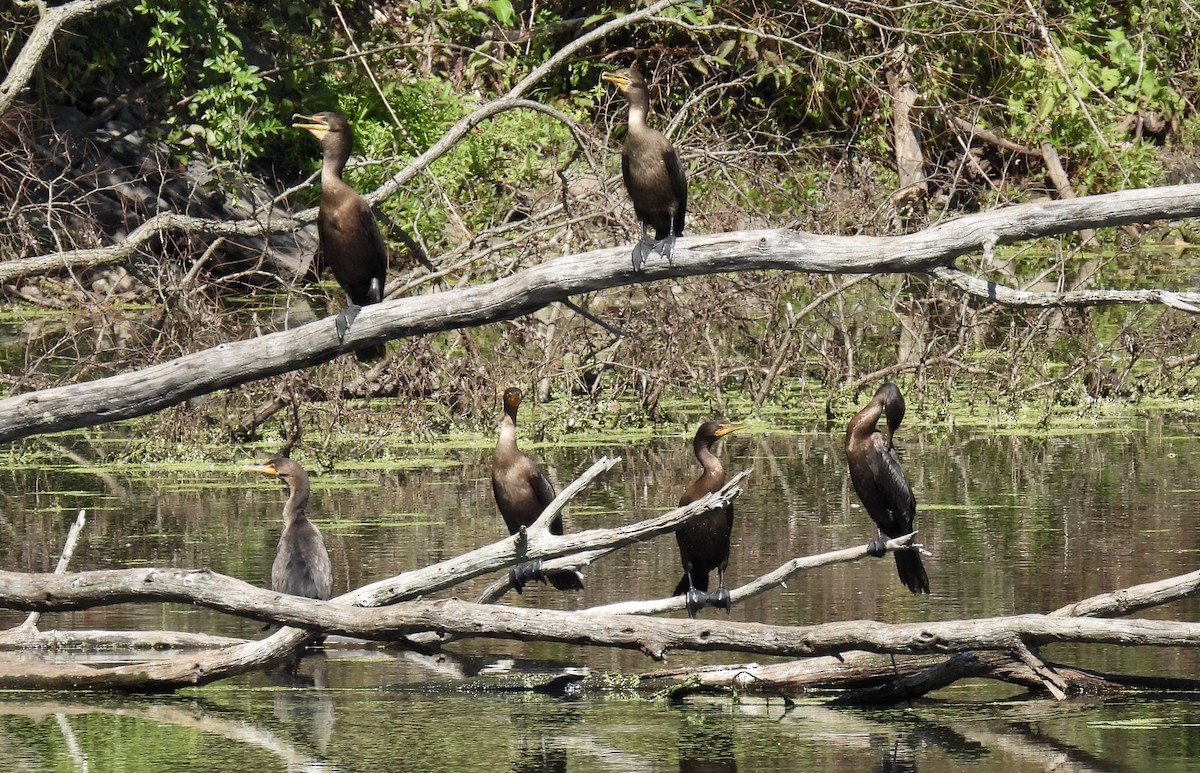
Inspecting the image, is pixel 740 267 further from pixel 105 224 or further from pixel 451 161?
pixel 105 224

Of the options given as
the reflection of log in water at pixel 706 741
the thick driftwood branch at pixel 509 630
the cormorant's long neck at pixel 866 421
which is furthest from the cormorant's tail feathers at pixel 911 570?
the reflection of log in water at pixel 706 741

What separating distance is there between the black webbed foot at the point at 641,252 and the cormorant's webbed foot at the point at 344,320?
3.23 ft

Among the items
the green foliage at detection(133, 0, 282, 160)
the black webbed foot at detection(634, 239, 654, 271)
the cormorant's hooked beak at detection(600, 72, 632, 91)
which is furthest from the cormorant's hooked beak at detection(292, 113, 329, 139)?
the green foliage at detection(133, 0, 282, 160)

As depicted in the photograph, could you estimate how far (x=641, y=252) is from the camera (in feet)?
19.2

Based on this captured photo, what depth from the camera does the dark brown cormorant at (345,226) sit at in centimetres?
702

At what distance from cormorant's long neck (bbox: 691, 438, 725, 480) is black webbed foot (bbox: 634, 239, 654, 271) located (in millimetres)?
862

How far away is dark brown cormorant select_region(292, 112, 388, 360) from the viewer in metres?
7.02

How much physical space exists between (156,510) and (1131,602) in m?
5.06

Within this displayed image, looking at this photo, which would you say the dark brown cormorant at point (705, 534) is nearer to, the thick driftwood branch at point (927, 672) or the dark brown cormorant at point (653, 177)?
the thick driftwood branch at point (927, 672)

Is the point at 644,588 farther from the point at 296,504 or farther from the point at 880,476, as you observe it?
the point at 296,504

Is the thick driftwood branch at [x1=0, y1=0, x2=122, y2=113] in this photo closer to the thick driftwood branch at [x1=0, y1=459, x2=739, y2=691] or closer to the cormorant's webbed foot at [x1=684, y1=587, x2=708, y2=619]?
the thick driftwood branch at [x1=0, y1=459, x2=739, y2=691]

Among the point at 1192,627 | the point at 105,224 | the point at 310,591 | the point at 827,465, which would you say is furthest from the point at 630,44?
the point at 1192,627

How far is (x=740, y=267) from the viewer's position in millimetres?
5770

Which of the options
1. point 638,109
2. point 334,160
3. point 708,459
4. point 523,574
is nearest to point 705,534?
point 708,459
